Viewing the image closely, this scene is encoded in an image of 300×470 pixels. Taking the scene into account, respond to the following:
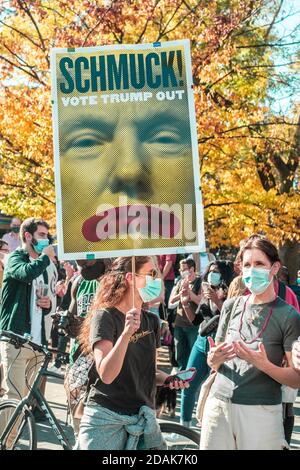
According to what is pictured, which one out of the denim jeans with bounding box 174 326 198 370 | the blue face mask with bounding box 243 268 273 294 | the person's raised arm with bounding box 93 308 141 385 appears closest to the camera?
the person's raised arm with bounding box 93 308 141 385

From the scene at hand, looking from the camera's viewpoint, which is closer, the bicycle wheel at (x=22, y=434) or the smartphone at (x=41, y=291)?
the bicycle wheel at (x=22, y=434)

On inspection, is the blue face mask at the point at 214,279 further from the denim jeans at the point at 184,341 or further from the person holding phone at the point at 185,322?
the denim jeans at the point at 184,341

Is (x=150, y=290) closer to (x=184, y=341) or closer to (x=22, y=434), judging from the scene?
(x=22, y=434)

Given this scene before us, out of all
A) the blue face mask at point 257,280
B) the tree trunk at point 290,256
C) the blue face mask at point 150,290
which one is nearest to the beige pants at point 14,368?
the blue face mask at point 150,290

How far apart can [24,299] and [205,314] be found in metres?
2.02

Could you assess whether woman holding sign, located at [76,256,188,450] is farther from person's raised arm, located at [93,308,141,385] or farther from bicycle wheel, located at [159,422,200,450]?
bicycle wheel, located at [159,422,200,450]

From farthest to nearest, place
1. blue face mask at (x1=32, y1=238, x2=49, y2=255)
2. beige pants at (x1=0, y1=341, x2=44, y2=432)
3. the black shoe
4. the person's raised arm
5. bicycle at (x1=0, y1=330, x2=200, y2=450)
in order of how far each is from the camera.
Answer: blue face mask at (x1=32, y1=238, x2=49, y2=255), beige pants at (x1=0, y1=341, x2=44, y2=432), the black shoe, bicycle at (x1=0, y1=330, x2=200, y2=450), the person's raised arm

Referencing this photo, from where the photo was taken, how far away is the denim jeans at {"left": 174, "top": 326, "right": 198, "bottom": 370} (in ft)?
31.5

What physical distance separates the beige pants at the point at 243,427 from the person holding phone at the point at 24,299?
2.71 m

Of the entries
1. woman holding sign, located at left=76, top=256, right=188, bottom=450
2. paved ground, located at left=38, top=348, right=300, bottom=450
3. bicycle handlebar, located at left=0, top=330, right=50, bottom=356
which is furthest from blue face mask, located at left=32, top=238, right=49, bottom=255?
woman holding sign, located at left=76, top=256, right=188, bottom=450

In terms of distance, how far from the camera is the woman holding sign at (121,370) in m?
4.11

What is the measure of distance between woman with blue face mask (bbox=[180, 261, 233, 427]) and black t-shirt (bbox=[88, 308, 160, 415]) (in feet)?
10.1
